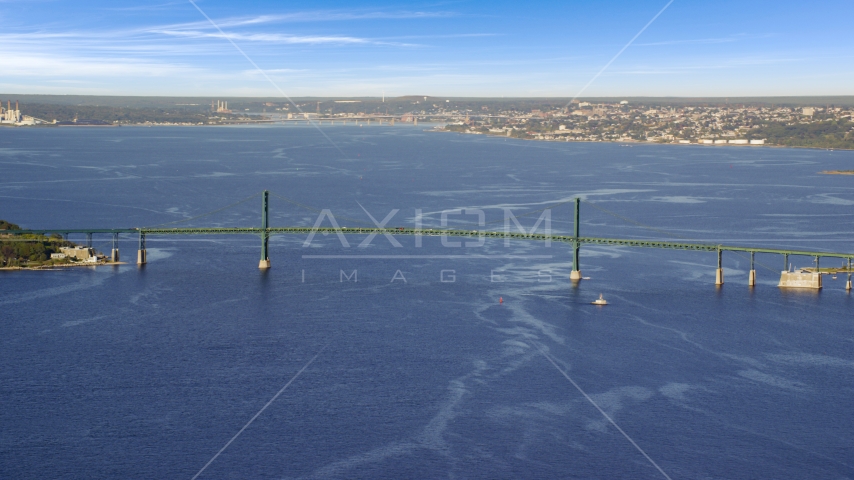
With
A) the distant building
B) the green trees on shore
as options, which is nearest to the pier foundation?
the distant building

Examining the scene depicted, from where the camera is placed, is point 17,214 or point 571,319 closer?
point 571,319

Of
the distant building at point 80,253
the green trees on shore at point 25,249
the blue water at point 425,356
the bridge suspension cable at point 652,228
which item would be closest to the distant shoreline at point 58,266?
the green trees on shore at point 25,249

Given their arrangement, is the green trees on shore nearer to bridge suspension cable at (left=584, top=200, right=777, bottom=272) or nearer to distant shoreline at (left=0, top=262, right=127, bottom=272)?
distant shoreline at (left=0, top=262, right=127, bottom=272)

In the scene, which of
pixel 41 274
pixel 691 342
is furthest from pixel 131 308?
pixel 691 342

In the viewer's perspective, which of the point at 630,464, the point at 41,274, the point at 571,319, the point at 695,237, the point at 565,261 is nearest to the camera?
the point at 630,464

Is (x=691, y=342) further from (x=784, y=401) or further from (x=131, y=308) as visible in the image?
(x=131, y=308)

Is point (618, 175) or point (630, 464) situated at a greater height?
point (618, 175)

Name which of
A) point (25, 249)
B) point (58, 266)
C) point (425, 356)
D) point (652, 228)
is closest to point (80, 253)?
point (58, 266)

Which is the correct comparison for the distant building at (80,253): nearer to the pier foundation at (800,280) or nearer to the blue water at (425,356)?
the blue water at (425,356)

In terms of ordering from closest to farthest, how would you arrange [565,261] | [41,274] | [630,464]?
[630,464] → [41,274] → [565,261]
